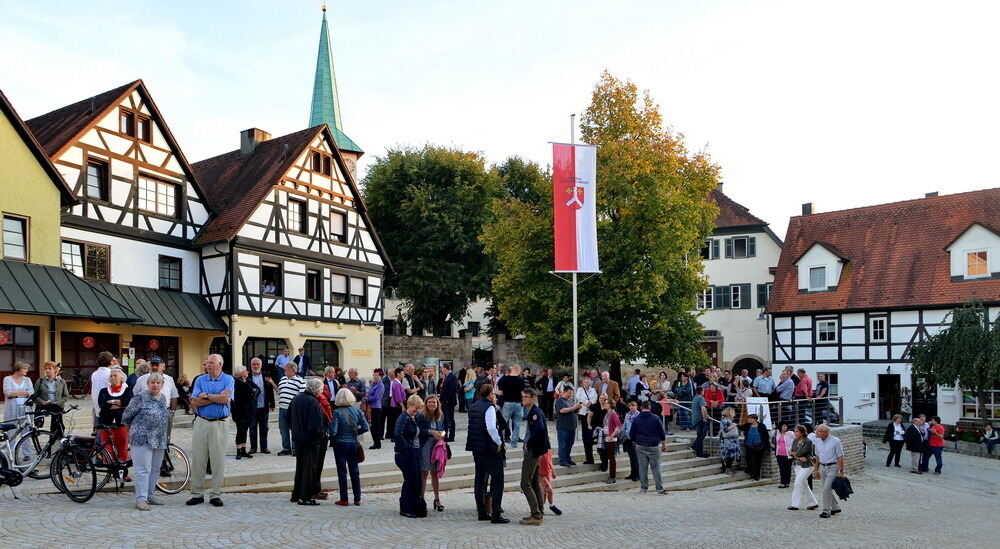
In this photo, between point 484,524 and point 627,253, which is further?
point 627,253

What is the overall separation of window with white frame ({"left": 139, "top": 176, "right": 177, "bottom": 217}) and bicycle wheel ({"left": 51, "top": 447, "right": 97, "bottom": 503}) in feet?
59.7

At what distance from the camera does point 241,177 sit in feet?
→ 108

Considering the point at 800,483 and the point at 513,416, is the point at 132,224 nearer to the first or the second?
the point at 513,416

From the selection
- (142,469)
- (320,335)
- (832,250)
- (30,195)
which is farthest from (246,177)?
(832,250)

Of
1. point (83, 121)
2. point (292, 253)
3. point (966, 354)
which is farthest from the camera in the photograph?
point (292, 253)

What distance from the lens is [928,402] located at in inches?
1291

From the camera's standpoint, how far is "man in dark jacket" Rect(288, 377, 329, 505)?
36.2 ft

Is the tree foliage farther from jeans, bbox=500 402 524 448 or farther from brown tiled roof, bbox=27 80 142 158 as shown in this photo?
brown tiled roof, bbox=27 80 142 158

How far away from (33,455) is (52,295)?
1141 cm

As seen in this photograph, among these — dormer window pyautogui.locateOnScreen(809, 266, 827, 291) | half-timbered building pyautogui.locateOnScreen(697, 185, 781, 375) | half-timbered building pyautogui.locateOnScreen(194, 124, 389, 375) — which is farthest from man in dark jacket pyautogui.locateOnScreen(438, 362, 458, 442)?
half-timbered building pyautogui.locateOnScreen(697, 185, 781, 375)

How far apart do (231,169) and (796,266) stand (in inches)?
942

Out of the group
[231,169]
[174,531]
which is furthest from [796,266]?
[174,531]

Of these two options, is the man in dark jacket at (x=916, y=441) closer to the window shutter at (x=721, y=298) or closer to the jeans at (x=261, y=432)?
the jeans at (x=261, y=432)

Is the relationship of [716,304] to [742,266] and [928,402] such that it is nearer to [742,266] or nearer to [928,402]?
[742,266]
